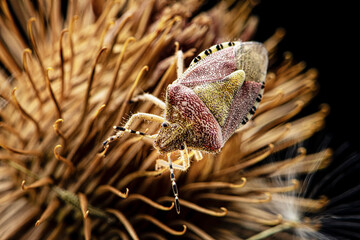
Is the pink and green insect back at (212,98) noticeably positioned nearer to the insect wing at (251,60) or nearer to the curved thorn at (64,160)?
the insect wing at (251,60)

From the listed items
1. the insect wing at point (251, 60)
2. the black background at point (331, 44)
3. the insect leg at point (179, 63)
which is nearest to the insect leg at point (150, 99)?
the insect leg at point (179, 63)

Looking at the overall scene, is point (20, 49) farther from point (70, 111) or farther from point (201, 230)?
point (201, 230)

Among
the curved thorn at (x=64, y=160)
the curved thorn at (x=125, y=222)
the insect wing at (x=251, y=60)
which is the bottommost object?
the curved thorn at (x=125, y=222)

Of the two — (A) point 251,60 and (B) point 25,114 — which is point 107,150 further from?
(A) point 251,60

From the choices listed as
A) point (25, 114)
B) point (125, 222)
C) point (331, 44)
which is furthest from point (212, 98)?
point (331, 44)

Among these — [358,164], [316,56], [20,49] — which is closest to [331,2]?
[316,56]

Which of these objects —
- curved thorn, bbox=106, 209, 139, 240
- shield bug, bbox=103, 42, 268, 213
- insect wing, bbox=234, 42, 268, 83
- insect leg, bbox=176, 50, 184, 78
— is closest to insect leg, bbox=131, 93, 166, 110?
shield bug, bbox=103, 42, 268, 213
